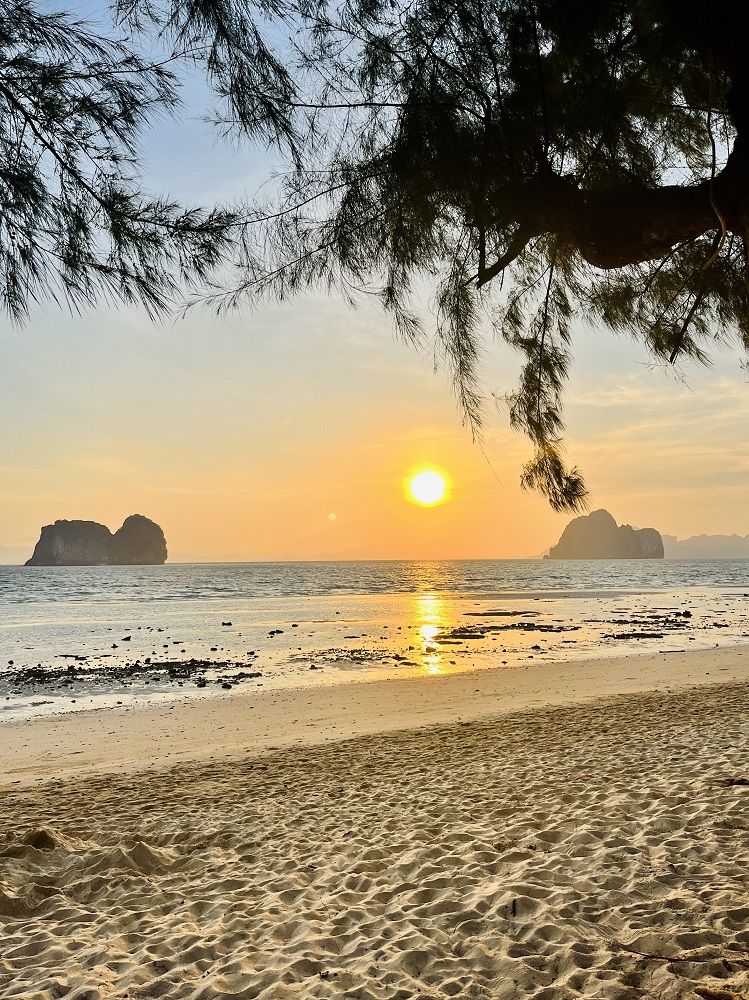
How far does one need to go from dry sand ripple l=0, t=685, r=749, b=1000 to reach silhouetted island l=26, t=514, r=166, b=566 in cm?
18125

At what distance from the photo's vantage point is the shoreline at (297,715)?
29.9ft

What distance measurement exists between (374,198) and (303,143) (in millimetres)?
503

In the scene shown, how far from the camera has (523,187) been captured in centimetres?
339

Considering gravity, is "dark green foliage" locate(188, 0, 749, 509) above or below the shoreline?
above

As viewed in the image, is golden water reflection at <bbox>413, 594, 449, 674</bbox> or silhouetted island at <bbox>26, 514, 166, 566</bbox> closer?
golden water reflection at <bbox>413, 594, 449, 674</bbox>

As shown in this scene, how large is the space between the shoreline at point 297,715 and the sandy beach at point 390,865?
15 centimetres

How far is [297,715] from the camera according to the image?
11.6 meters

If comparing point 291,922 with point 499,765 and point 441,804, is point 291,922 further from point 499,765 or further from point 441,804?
point 499,765

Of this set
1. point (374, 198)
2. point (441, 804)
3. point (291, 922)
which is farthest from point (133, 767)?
point (374, 198)

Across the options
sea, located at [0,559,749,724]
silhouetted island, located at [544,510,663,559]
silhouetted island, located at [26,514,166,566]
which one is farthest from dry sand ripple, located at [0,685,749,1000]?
silhouetted island, located at [544,510,663,559]

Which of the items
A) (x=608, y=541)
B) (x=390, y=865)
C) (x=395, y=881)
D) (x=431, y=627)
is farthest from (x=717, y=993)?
(x=608, y=541)

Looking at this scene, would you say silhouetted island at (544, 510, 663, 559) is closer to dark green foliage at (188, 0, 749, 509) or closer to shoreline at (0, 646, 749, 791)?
shoreline at (0, 646, 749, 791)

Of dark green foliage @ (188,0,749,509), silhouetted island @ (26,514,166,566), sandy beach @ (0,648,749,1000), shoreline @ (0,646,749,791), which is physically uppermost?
silhouetted island @ (26,514,166,566)

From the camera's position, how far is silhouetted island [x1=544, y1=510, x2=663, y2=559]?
185000 mm
